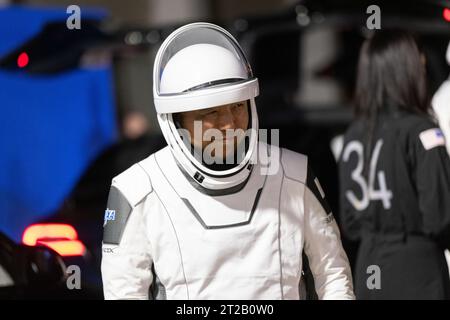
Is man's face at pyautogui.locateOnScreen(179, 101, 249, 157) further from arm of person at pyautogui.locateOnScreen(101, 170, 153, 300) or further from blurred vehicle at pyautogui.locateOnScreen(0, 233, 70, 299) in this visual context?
blurred vehicle at pyautogui.locateOnScreen(0, 233, 70, 299)

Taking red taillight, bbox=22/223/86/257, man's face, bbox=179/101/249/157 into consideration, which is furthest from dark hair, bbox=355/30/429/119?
red taillight, bbox=22/223/86/257

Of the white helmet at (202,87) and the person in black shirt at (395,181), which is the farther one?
the person in black shirt at (395,181)

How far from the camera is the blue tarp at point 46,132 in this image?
5.16 metres

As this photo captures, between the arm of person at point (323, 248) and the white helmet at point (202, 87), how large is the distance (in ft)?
0.74

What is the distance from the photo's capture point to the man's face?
2.70 m

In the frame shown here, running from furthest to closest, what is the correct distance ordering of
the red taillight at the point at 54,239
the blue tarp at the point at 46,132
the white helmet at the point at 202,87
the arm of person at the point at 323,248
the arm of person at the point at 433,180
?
Answer: the blue tarp at the point at 46,132
the red taillight at the point at 54,239
the arm of person at the point at 433,180
the arm of person at the point at 323,248
the white helmet at the point at 202,87

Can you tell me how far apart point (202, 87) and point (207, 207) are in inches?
13.7

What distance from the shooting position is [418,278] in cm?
346

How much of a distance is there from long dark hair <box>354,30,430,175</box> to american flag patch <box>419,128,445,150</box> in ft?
0.45

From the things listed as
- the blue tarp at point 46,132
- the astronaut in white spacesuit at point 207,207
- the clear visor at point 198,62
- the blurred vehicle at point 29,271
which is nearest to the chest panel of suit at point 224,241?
the astronaut in white spacesuit at point 207,207

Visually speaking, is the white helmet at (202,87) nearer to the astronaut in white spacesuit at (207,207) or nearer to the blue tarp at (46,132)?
the astronaut in white spacesuit at (207,207)

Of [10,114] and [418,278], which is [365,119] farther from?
[10,114]

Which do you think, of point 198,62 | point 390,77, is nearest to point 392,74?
point 390,77
